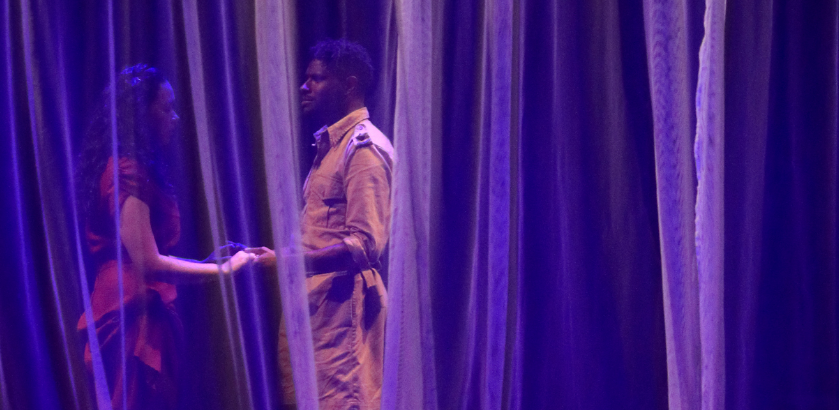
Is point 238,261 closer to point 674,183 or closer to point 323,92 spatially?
point 323,92

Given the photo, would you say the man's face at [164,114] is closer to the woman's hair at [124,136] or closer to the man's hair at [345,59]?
the woman's hair at [124,136]

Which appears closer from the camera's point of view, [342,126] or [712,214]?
[342,126]

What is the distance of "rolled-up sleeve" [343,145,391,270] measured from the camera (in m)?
1.30

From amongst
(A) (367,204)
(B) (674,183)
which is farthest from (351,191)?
(B) (674,183)

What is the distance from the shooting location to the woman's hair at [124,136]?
4.29 ft

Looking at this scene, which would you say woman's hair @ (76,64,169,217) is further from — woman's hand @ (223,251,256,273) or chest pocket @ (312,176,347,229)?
chest pocket @ (312,176,347,229)

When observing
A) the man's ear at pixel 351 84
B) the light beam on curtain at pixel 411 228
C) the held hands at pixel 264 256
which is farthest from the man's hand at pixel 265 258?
the man's ear at pixel 351 84

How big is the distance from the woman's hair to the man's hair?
37cm

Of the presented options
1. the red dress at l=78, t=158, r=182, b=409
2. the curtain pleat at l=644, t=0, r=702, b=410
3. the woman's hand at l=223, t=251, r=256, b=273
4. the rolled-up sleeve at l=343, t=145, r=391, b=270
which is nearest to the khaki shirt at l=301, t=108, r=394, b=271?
the rolled-up sleeve at l=343, t=145, r=391, b=270

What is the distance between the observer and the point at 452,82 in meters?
1.41

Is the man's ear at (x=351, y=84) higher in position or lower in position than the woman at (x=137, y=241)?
higher

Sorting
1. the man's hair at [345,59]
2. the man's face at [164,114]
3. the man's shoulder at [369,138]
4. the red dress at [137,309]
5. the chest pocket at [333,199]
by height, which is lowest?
the red dress at [137,309]

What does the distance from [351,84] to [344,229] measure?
1.02 ft

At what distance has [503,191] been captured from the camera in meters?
1.39
